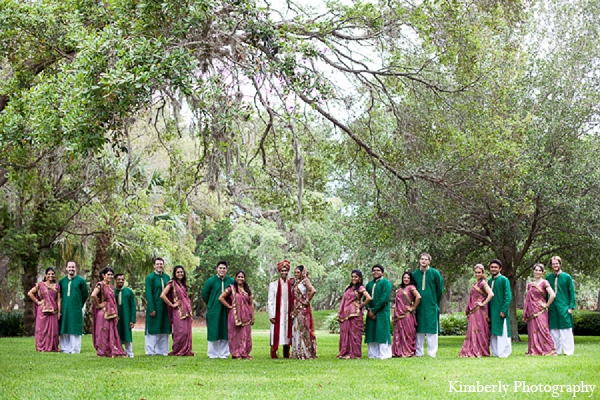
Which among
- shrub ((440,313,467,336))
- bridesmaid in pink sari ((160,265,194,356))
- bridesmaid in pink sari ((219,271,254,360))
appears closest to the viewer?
bridesmaid in pink sari ((219,271,254,360))

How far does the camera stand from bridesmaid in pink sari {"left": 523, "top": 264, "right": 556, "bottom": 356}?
1358 cm

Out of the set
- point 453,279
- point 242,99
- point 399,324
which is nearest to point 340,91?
point 242,99

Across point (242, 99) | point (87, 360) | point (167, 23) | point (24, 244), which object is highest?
point (167, 23)

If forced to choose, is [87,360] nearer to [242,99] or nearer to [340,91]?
[242,99]

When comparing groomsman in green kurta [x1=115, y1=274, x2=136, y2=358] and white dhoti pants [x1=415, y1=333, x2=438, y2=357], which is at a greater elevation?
groomsman in green kurta [x1=115, y1=274, x2=136, y2=358]

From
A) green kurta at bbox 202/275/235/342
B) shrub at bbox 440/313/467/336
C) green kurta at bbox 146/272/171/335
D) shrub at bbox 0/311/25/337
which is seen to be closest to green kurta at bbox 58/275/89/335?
green kurta at bbox 146/272/171/335

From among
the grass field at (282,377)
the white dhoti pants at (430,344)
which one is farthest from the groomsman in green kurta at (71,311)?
the white dhoti pants at (430,344)

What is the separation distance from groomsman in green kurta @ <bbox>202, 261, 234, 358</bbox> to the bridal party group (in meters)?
0.02

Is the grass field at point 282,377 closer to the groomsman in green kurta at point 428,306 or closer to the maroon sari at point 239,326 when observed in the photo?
the maroon sari at point 239,326

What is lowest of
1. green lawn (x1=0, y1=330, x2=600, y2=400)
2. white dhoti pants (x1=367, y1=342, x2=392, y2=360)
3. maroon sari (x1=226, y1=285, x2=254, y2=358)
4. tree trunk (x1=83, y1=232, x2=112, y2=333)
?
green lawn (x1=0, y1=330, x2=600, y2=400)

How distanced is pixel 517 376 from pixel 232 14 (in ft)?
23.5

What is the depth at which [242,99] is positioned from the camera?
479 inches

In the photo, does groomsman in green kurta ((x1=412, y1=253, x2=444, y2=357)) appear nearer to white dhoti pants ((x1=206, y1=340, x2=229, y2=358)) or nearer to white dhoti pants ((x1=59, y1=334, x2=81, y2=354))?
white dhoti pants ((x1=206, y1=340, x2=229, y2=358))

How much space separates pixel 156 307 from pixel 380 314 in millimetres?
4302
